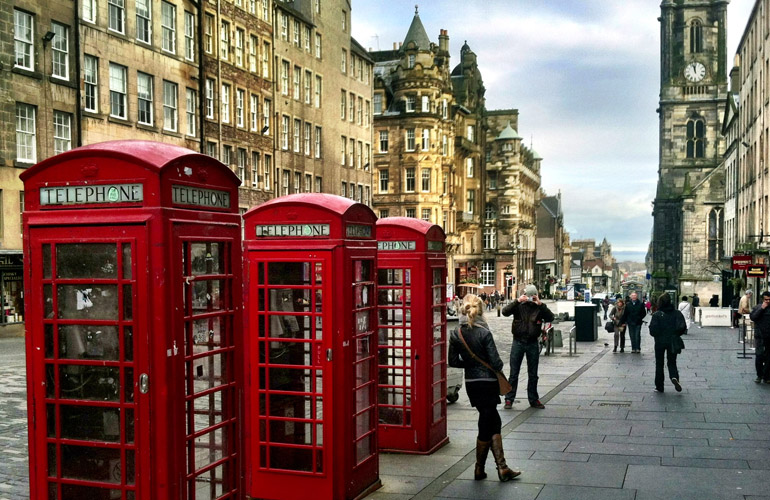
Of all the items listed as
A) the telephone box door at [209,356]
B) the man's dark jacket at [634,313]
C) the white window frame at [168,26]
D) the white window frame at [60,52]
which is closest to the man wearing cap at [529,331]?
the telephone box door at [209,356]

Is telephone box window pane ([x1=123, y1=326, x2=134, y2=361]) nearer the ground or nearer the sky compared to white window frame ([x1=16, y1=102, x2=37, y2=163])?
nearer the ground

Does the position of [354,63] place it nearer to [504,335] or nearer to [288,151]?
[288,151]

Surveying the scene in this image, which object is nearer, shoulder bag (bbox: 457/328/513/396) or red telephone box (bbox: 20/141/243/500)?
red telephone box (bbox: 20/141/243/500)

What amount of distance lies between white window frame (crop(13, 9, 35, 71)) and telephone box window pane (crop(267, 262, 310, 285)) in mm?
23878

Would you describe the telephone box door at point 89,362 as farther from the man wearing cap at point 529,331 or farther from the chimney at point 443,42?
the chimney at point 443,42

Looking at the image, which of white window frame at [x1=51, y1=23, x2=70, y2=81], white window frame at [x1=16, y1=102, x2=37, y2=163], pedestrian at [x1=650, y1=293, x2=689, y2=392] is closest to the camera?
pedestrian at [x1=650, y1=293, x2=689, y2=392]

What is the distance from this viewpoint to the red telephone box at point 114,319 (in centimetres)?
518

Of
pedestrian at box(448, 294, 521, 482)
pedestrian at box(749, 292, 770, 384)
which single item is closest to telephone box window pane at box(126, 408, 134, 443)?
pedestrian at box(448, 294, 521, 482)

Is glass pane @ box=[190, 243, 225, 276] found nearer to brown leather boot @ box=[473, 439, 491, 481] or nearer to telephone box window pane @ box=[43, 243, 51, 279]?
telephone box window pane @ box=[43, 243, 51, 279]

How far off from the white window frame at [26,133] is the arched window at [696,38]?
7807 centimetres

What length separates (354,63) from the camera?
189 feet

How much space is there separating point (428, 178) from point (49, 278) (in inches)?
2523

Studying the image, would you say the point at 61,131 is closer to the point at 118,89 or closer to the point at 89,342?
the point at 118,89

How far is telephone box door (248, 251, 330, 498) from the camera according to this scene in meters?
7.66
